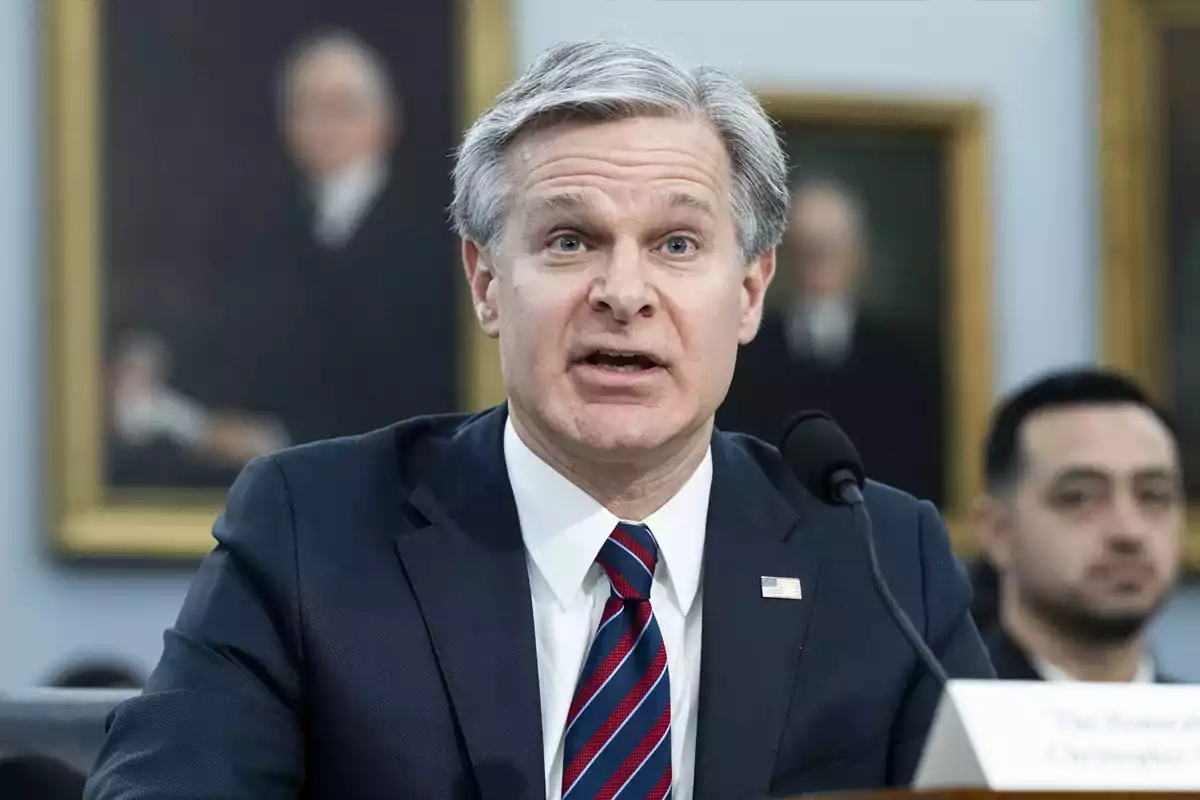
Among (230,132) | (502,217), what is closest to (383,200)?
(230,132)

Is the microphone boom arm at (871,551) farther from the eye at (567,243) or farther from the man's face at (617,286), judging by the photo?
the eye at (567,243)

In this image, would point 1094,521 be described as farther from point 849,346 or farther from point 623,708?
point 623,708

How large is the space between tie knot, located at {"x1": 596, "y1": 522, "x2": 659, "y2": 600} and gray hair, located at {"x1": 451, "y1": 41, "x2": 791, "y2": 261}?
42 cm

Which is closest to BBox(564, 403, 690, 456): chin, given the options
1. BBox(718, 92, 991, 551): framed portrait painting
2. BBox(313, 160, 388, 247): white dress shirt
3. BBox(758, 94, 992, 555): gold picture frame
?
BBox(313, 160, 388, 247): white dress shirt

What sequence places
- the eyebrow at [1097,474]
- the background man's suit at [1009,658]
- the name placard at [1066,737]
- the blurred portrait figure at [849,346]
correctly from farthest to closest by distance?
1. the blurred portrait figure at [849,346]
2. the eyebrow at [1097,474]
3. the background man's suit at [1009,658]
4. the name placard at [1066,737]

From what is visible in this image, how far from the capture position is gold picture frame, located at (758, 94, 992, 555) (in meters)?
5.07

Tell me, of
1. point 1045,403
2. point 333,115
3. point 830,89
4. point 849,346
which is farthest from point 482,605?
point 830,89

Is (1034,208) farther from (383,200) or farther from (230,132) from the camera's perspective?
(230,132)

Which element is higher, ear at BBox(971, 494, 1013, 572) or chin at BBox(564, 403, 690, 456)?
chin at BBox(564, 403, 690, 456)

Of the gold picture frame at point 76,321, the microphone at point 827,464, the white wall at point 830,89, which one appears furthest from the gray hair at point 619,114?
the gold picture frame at point 76,321

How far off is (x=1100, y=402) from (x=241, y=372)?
2.19 metres

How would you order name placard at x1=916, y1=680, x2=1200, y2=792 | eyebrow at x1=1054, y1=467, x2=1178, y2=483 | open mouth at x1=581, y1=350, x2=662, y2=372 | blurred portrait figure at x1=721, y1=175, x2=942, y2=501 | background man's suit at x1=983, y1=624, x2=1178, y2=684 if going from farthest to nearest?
blurred portrait figure at x1=721, y1=175, x2=942, y2=501 < eyebrow at x1=1054, y1=467, x2=1178, y2=483 < background man's suit at x1=983, y1=624, x2=1178, y2=684 < open mouth at x1=581, y1=350, x2=662, y2=372 < name placard at x1=916, y1=680, x2=1200, y2=792

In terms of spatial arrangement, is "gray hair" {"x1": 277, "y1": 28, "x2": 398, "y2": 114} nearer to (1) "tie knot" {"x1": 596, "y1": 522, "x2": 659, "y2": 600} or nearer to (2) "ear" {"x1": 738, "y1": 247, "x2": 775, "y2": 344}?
(2) "ear" {"x1": 738, "y1": 247, "x2": 775, "y2": 344}

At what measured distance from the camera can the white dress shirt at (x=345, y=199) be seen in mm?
4754
